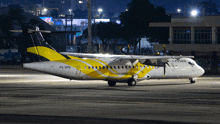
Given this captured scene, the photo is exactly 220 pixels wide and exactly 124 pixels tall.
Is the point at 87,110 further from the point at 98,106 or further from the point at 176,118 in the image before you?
the point at 176,118

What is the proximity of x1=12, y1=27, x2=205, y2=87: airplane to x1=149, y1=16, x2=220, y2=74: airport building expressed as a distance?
23.1 m

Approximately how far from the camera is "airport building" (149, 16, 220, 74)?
2721 inches

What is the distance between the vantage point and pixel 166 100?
1040 inches

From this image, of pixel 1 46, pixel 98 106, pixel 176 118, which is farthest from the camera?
pixel 1 46

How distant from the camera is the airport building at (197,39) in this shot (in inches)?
2721

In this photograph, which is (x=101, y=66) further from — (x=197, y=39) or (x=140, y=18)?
(x=140, y=18)

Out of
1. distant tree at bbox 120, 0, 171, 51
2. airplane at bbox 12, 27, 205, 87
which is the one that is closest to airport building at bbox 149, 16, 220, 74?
airplane at bbox 12, 27, 205, 87

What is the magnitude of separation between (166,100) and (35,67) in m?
A: 14.4

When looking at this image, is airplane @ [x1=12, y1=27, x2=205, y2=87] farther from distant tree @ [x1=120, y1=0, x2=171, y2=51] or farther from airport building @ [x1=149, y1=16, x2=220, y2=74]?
distant tree @ [x1=120, y1=0, x2=171, y2=51]

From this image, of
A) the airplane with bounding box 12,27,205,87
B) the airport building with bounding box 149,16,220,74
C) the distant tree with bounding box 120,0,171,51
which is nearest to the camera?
the airplane with bounding box 12,27,205,87

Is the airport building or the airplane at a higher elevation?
the airport building

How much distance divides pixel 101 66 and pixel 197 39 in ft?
156

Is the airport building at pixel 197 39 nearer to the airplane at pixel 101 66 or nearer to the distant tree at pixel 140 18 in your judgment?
the airplane at pixel 101 66

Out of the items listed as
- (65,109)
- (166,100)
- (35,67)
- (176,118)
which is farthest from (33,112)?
(35,67)
